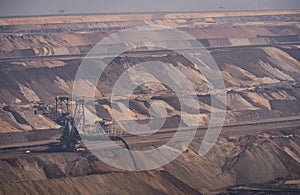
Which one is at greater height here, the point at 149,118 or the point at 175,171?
the point at 149,118

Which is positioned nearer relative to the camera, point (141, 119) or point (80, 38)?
point (141, 119)

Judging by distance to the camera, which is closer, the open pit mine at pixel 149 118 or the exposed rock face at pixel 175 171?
the exposed rock face at pixel 175 171

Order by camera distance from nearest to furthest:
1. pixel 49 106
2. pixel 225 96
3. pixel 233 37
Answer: pixel 49 106, pixel 225 96, pixel 233 37

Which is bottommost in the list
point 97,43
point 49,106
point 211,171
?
point 211,171

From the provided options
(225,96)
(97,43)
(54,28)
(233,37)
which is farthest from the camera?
(54,28)

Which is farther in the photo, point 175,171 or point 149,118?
point 149,118

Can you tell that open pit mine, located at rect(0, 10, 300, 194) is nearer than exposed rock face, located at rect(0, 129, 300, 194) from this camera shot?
No

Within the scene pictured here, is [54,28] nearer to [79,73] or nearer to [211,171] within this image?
[79,73]

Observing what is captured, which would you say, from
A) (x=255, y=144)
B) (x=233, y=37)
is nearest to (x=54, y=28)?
(x=233, y=37)
